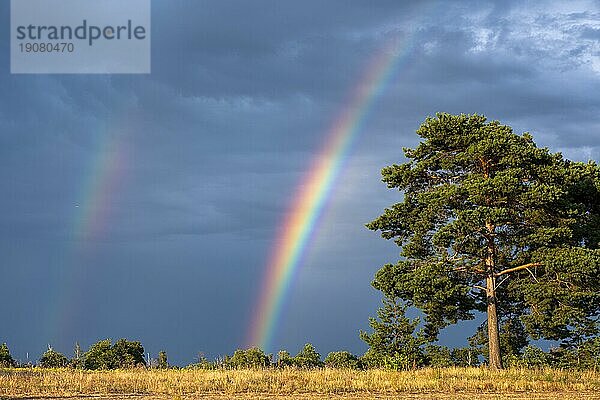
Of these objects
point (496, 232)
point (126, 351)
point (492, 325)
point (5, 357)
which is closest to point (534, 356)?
point (492, 325)

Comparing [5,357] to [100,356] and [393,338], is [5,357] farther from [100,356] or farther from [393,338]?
[393,338]

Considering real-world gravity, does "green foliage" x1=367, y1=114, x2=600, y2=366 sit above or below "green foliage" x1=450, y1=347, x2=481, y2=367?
above

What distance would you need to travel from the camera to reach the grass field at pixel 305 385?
23984 millimetres

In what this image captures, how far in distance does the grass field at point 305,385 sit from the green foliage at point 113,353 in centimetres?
1760

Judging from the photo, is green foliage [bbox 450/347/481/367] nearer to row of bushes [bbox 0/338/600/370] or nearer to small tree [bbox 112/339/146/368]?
row of bushes [bbox 0/338/600/370]

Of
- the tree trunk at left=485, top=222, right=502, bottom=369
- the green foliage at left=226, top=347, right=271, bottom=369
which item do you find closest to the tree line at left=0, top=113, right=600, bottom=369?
the tree trunk at left=485, top=222, right=502, bottom=369

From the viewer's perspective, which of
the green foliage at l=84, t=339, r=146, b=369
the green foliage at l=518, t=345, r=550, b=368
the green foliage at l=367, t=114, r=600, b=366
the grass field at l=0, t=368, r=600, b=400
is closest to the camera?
the grass field at l=0, t=368, r=600, b=400

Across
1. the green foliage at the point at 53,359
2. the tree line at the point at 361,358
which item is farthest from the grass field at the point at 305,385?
the green foliage at the point at 53,359

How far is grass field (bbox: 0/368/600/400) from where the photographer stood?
78.7 ft

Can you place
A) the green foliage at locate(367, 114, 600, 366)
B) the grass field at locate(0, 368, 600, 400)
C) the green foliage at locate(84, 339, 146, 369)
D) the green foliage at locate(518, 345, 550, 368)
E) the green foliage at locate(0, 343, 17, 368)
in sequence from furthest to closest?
the green foliage at locate(84, 339, 146, 369)
the green foliage at locate(0, 343, 17, 368)
the green foliage at locate(518, 345, 550, 368)
the green foliage at locate(367, 114, 600, 366)
the grass field at locate(0, 368, 600, 400)

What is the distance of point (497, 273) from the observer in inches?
1460

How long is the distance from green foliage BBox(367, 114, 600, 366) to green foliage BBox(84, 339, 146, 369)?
17.9 metres

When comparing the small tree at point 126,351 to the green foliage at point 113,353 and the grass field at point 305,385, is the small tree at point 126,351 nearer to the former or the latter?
the green foliage at point 113,353

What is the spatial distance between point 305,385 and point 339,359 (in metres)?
23.2
